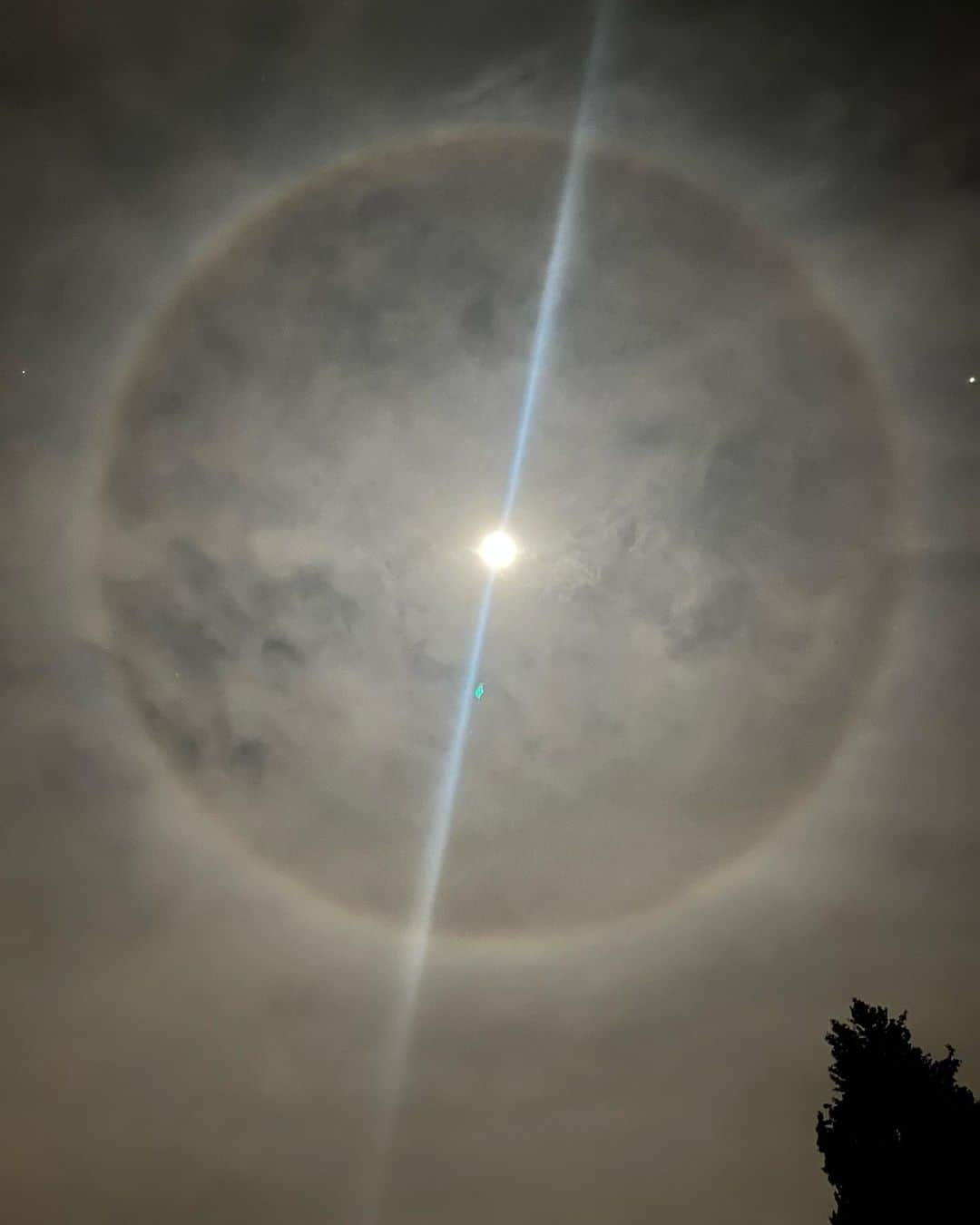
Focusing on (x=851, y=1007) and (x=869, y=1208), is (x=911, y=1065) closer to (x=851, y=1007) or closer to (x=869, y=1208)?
(x=851, y=1007)

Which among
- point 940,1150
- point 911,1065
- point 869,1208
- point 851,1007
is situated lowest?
point 869,1208

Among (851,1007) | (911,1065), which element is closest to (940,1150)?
(911,1065)

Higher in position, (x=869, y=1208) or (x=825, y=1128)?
(x=825, y=1128)

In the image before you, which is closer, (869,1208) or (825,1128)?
(869,1208)

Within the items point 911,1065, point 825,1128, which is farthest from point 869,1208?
point 911,1065

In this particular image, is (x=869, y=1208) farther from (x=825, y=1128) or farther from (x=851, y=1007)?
(x=851, y=1007)

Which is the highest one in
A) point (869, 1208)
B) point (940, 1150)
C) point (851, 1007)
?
point (851, 1007)
